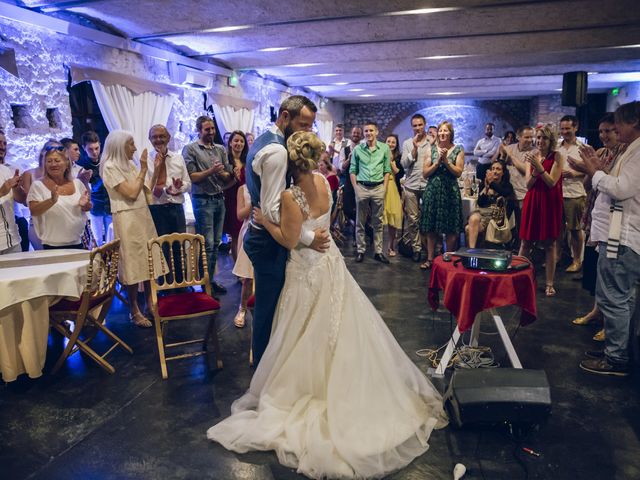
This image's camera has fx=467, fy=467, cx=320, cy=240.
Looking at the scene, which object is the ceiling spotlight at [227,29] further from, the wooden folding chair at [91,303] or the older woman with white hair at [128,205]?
the wooden folding chair at [91,303]

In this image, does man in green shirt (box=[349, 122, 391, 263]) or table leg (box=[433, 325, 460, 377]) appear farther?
man in green shirt (box=[349, 122, 391, 263])

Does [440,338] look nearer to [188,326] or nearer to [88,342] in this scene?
[188,326]

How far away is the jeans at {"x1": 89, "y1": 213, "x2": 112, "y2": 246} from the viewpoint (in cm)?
487

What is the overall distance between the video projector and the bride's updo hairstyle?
1105mm

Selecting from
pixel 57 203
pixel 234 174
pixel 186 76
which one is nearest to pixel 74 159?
pixel 57 203

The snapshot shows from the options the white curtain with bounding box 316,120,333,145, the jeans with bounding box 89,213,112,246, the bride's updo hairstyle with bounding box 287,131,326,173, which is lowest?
the jeans with bounding box 89,213,112,246

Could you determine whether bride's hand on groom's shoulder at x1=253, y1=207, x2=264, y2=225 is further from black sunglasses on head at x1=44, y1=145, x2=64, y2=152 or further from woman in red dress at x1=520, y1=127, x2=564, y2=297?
woman in red dress at x1=520, y1=127, x2=564, y2=297

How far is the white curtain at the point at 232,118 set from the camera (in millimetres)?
7551

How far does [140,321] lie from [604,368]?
335 cm

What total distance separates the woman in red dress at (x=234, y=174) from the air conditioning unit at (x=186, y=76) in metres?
2.19

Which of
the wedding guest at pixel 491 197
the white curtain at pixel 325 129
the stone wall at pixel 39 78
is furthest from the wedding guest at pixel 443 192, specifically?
the white curtain at pixel 325 129

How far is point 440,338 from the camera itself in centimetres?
350

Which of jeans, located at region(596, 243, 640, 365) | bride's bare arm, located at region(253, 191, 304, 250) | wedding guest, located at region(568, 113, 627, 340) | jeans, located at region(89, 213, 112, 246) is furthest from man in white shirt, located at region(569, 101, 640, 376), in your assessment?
jeans, located at region(89, 213, 112, 246)

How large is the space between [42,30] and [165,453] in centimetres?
427
